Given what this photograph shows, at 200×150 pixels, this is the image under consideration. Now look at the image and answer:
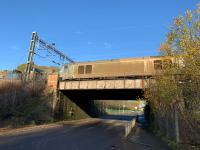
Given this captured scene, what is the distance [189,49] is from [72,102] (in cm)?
3226

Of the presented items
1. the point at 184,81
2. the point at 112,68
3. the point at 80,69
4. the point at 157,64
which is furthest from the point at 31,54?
the point at 184,81

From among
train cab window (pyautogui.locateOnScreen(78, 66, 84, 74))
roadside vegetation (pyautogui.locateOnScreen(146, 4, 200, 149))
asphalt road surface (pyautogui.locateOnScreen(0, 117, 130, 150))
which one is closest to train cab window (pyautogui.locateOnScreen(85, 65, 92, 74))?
train cab window (pyautogui.locateOnScreen(78, 66, 84, 74))

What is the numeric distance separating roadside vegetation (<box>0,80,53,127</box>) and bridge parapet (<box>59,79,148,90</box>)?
338 centimetres

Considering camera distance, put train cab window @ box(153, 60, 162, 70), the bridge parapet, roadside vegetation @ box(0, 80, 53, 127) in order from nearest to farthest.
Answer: roadside vegetation @ box(0, 80, 53, 127) < train cab window @ box(153, 60, 162, 70) < the bridge parapet

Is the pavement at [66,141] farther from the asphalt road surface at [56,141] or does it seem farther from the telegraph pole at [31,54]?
the telegraph pole at [31,54]

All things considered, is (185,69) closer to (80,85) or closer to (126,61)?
(126,61)

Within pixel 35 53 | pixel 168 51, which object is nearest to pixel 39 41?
pixel 35 53

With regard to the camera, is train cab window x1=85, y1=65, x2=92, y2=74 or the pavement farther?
train cab window x1=85, y1=65, x2=92, y2=74

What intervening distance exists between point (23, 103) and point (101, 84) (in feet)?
38.5

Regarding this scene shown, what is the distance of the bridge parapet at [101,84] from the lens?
111ft

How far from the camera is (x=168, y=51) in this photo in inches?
615

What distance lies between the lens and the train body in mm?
32938

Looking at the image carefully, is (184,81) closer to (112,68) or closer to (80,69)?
(112,68)

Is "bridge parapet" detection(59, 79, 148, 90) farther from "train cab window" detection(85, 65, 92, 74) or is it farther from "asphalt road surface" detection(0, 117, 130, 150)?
"asphalt road surface" detection(0, 117, 130, 150)
